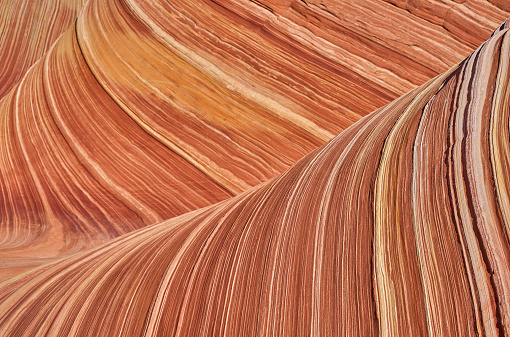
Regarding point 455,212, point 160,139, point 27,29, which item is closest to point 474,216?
point 455,212

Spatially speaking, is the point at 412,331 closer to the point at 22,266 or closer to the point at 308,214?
the point at 308,214

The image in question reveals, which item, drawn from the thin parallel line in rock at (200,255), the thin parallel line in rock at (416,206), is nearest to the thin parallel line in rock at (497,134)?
the thin parallel line in rock at (416,206)

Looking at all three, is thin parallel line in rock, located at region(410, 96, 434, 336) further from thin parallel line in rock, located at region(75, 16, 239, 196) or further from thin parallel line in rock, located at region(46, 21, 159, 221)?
thin parallel line in rock, located at region(46, 21, 159, 221)

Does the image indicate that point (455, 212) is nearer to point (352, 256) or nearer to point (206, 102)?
point (352, 256)

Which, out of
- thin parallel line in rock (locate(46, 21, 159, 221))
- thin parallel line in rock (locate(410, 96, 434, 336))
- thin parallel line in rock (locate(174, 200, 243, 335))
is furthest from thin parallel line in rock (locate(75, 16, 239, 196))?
thin parallel line in rock (locate(410, 96, 434, 336))

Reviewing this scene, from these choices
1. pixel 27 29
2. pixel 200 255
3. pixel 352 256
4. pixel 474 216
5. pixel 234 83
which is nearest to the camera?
pixel 474 216
